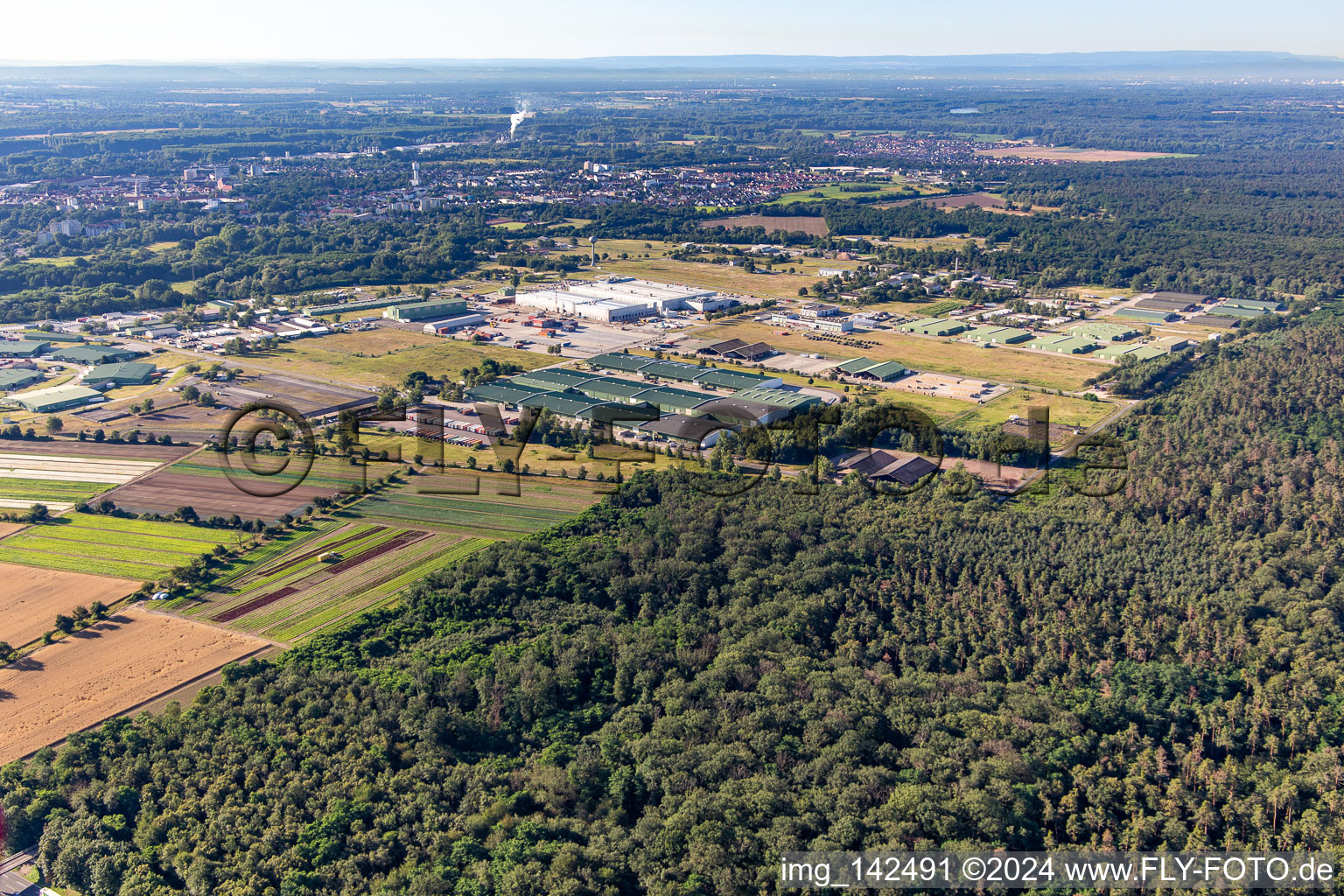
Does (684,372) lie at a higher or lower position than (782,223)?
lower

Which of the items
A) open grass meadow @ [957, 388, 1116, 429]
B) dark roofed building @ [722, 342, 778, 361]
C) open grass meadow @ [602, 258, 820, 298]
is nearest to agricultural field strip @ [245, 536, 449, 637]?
open grass meadow @ [957, 388, 1116, 429]

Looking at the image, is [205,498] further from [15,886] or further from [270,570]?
[15,886]

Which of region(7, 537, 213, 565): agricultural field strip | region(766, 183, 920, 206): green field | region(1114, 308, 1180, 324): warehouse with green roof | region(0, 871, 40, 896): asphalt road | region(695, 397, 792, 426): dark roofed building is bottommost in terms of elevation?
region(0, 871, 40, 896): asphalt road

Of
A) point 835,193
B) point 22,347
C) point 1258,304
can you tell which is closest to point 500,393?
point 22,347

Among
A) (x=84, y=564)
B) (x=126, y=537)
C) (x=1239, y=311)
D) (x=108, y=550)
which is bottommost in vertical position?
(x=84, y=564)

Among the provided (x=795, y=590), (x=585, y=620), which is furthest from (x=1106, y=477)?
(x=585, y=620)

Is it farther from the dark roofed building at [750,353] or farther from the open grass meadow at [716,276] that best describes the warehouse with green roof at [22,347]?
the open grass meadow at [716,276]

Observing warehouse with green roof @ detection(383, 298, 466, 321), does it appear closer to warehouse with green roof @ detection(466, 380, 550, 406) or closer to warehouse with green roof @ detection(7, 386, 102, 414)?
warehouse with green roof @ detection(466, 380, 550, 406)
